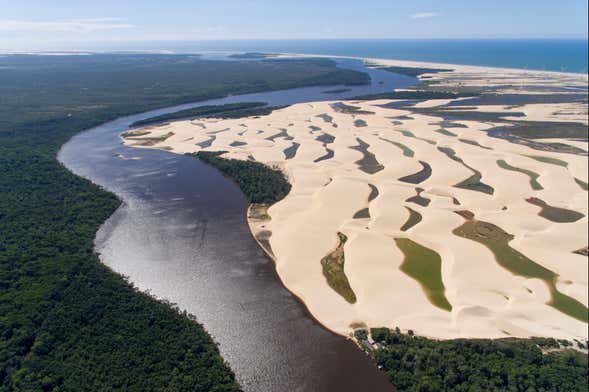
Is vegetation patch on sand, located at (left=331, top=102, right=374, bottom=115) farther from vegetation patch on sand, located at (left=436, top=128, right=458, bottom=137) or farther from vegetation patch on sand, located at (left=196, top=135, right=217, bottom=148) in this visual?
vegetation patch on sand, located at (left=196, top=135, right=217, bottom=148)

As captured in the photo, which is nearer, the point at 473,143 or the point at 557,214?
the point at 557,214

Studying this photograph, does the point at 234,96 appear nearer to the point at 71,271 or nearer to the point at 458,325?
the point at 71,271

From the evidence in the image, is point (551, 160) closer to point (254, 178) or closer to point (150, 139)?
point (254, 178)

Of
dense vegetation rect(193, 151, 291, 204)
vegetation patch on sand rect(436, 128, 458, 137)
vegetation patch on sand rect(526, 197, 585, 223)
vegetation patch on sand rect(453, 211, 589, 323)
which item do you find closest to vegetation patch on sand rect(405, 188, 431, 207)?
vegetation patch on sand rect(453, 211, 589, 323)

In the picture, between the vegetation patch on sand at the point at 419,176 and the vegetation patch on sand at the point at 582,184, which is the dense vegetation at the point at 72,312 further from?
the vegetation patch on sand at the point at 582,184

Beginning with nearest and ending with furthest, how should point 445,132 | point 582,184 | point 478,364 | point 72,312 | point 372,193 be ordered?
point 478,364, point 72,312, point 372,193, point 582,184, point 445,132

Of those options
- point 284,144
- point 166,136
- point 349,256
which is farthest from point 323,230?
point 166,136

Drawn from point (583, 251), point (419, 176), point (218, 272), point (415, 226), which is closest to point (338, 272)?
point (218, 272)
